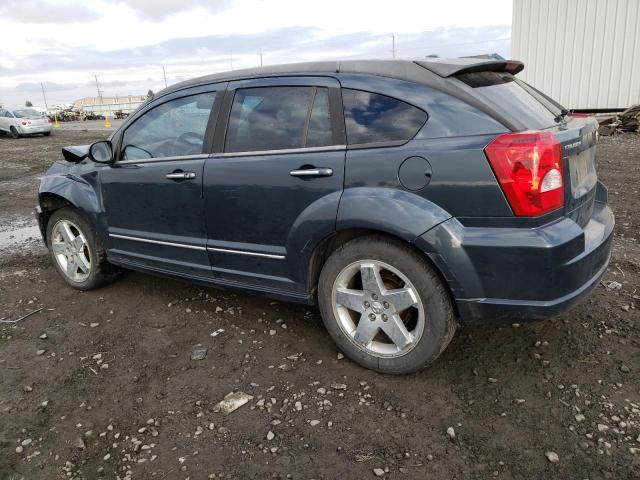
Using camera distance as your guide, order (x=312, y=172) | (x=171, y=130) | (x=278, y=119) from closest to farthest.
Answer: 1. (x=312, y=172)
2. (x=278, y=119)
3. (x=171, y=130)

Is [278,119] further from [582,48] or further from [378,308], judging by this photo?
[582,48]

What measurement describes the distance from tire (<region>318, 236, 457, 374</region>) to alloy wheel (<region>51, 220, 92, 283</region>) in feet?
8.12

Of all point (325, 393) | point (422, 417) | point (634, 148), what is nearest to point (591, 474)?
point (422, 417)

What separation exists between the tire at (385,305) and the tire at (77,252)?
2.30 m

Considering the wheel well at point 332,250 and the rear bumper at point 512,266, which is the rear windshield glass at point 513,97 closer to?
the rear bumper at point 512,266

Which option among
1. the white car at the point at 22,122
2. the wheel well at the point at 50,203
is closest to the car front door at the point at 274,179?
the wheel well at the point at 50,203

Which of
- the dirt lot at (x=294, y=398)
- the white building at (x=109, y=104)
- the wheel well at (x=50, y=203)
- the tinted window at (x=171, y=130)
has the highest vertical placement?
the tinted window at (x=171, y=130)

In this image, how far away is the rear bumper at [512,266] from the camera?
2461 millimetres

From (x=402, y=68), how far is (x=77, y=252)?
3253 millimetres

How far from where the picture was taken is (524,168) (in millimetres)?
2434

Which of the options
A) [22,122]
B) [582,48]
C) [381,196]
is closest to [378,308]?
[381,196]

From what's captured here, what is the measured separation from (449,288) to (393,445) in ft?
2.72

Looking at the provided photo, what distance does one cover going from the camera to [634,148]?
405 inches

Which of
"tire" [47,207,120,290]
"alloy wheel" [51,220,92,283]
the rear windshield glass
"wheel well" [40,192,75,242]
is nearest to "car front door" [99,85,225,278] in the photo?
"tire" [47,207,120,290]
